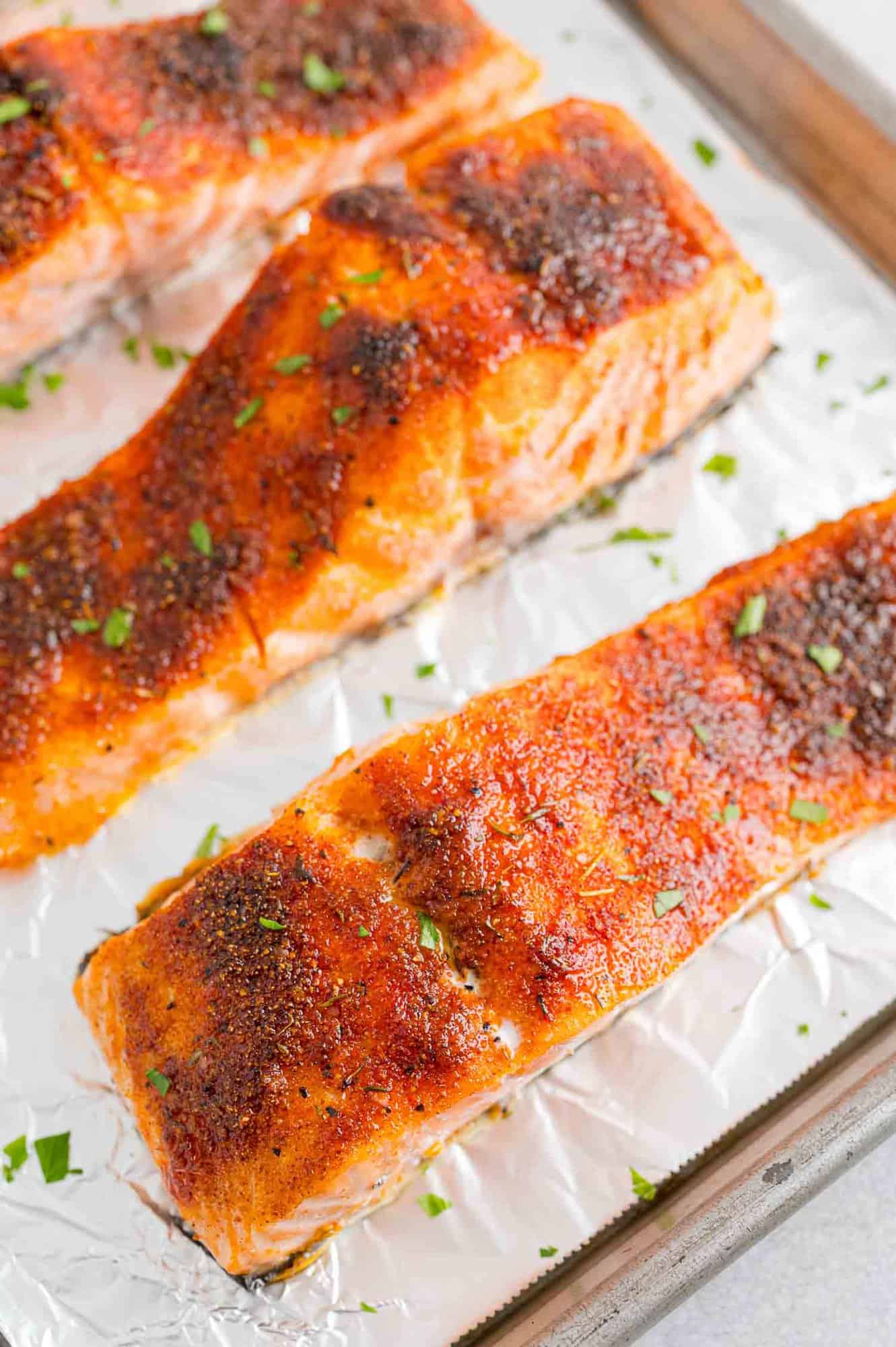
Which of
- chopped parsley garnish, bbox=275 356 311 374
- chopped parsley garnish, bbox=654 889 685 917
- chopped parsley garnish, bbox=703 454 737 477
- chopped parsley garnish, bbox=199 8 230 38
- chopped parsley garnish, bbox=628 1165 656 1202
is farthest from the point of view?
chopped parsley garnish, bbox=199 8 230 38

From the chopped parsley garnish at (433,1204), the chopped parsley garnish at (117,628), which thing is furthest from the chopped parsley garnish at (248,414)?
the chopped parsley garnish at (433,1204)

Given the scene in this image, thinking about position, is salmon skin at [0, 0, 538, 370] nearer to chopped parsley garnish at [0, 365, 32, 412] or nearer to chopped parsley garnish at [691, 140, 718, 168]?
chopped parsley garnish at [0, 365, 32, 412]

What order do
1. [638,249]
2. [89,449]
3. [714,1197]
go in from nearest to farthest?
[714,1197], [638,249], [89,449]

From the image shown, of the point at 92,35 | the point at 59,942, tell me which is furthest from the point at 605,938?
the point at 92,35

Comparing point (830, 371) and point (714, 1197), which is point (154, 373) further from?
point (714, 1197)

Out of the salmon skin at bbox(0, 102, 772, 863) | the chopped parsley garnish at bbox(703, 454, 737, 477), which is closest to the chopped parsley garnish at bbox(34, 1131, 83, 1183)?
the salmon skin at bbox(0, 102, 772, 863)

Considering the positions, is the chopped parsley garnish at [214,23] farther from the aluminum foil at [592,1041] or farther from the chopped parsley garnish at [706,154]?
the chopped parsley garnish at [706,154]

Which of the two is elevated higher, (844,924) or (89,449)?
(89,449)

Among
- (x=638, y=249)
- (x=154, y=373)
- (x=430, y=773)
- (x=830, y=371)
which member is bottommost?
(x=430, y=773)
